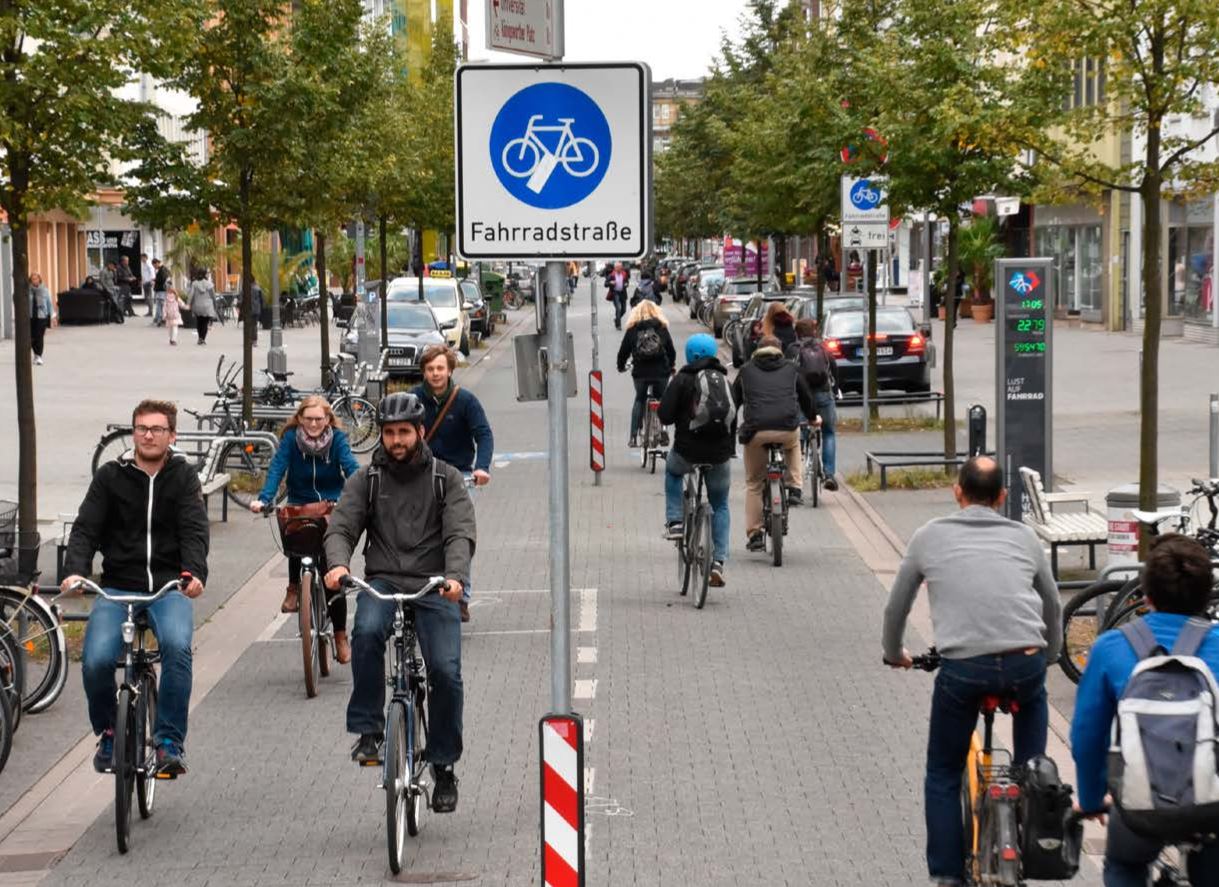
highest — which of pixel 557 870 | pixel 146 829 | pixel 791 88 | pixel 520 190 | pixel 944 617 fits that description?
pixel 791 88

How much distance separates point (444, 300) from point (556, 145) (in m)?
40.3

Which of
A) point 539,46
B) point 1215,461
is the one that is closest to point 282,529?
point 539,46

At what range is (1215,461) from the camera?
15.3 metres

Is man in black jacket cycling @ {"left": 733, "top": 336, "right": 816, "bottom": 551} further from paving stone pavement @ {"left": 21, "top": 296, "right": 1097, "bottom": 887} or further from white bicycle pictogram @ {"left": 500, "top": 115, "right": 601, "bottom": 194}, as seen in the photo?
white bicycle pictogram @ {"left": 500, "top": 115, "right": 601, "bottom": 194}

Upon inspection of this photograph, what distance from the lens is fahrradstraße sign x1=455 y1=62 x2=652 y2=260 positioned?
18.9ft

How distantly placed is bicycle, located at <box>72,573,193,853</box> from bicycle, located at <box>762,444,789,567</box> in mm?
7645

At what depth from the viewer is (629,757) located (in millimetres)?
9844

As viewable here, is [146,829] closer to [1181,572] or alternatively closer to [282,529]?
[282,529]

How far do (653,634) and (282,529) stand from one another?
8.94 feet

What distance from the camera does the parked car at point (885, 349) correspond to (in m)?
31.9

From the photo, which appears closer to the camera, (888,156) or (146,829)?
(146,829)

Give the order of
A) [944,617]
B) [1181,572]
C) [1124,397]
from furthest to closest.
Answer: [1124,397] < [944,617] < [1181,572]

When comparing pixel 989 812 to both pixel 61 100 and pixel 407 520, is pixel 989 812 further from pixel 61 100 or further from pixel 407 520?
pixel 61 100

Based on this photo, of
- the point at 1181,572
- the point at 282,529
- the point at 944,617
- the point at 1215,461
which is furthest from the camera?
the point at 1215,461
